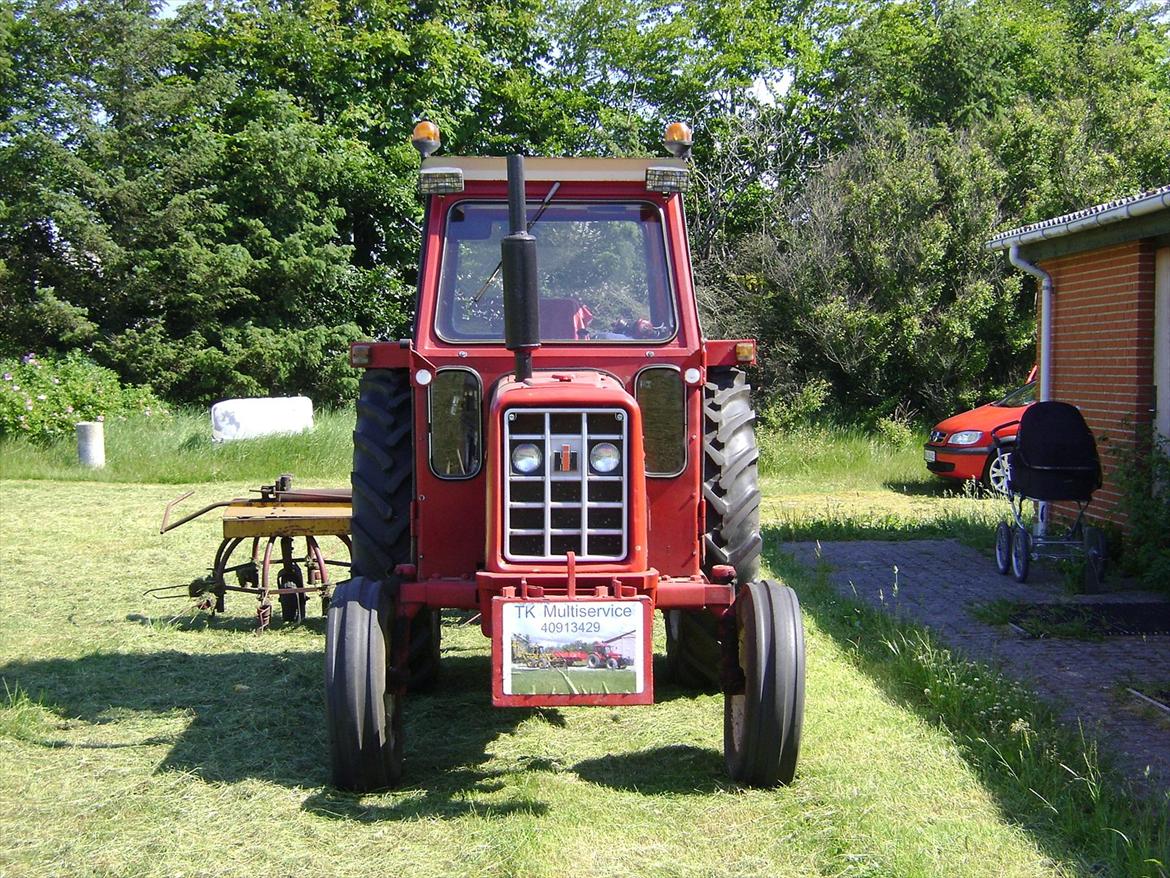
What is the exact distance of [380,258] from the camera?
2595cm

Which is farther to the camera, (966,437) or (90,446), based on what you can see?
(90,446)

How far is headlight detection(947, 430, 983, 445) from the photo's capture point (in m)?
15.0

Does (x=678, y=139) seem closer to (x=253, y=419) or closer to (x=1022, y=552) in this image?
(x=1022, y=552)

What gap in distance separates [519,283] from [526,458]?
0.77 m

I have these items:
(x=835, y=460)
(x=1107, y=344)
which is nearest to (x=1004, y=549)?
(x=1107, y=344)

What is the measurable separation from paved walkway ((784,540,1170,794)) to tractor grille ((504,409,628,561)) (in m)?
2.39

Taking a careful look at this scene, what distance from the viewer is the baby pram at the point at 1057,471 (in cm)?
888

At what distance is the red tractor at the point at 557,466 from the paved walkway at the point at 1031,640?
177 centimetres

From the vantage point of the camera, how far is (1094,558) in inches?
345

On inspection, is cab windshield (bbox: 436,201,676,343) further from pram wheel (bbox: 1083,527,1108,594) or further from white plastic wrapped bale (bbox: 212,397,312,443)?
white plastic wrapped bale (bbox: 212,397,312,443)

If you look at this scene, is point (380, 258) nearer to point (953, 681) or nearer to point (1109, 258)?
point (1109, 258)

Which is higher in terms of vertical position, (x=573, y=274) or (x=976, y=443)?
(x=573, y=274)

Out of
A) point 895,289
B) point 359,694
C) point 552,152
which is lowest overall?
point 359,694

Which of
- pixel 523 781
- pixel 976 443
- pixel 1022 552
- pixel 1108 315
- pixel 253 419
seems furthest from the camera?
pixel 253 419
